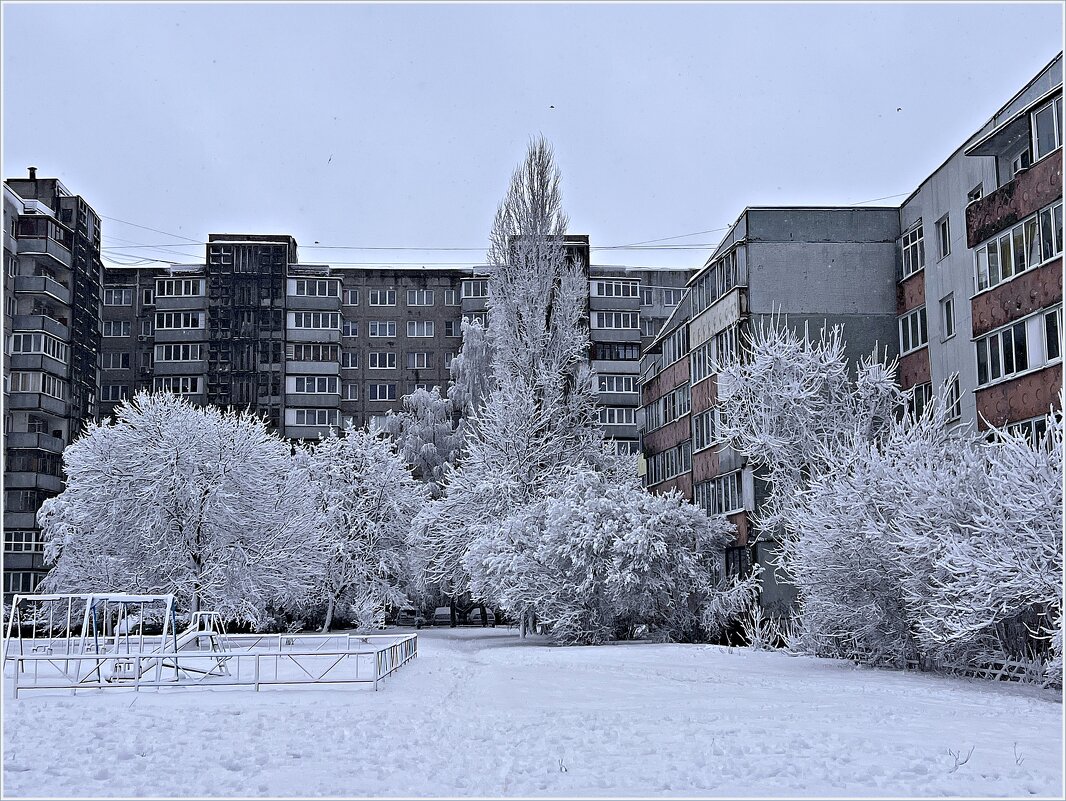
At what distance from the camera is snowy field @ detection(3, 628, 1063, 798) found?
11133 mm

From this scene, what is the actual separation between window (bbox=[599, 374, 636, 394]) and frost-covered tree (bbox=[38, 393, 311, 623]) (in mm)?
40983

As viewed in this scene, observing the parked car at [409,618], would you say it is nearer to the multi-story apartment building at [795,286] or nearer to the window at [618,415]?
the window at [618,415]

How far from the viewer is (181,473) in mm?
41531

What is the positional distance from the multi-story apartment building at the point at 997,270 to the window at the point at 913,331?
63mm

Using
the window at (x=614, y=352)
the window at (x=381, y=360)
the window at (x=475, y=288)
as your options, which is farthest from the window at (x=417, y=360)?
the window at (x=614, y=352)

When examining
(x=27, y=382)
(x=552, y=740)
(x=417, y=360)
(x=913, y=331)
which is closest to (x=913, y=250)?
(x=913, y=331)

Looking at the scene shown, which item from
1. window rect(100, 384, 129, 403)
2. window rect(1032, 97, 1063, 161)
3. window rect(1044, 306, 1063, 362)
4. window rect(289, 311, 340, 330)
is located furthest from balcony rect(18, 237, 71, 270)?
window rect(1044, 306, 1063, 362)

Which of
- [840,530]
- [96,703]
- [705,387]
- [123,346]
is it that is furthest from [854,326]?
[123,346]

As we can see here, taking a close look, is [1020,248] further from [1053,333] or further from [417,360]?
[417,360]

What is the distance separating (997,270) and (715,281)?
51.2 ft

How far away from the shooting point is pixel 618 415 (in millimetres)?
82312

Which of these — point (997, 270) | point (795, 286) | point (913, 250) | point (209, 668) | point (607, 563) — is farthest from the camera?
point (795, 286)

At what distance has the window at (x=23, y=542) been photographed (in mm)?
66562

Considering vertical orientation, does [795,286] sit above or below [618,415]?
below
